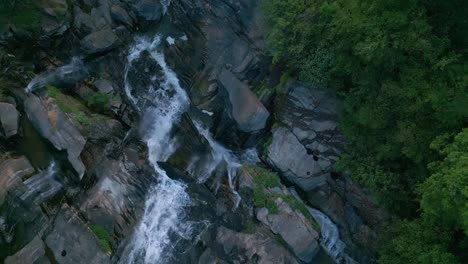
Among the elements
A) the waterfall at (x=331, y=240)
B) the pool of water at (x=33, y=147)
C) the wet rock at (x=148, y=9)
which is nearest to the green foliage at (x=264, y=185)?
the waterfall at (x=331, y=240)

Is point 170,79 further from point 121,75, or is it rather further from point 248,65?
point 248,65

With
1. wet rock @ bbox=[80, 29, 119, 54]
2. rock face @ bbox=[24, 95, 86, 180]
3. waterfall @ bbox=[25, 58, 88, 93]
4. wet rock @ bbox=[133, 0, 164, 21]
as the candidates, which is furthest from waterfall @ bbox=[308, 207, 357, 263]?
wet rock @ bbox=[133, 0, 164, 21]

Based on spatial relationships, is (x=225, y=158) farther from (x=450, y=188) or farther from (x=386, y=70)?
(x=450, y=188)

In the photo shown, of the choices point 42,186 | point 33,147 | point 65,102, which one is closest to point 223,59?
point 65,102

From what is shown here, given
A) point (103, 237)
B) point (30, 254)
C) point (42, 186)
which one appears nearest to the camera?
point (30, 254)

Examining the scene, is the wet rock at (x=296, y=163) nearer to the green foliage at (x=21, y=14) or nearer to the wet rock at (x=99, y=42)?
the wet rock at (x=99, y=42)

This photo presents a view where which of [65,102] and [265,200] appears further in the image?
[65,102]

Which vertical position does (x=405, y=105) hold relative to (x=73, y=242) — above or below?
above
